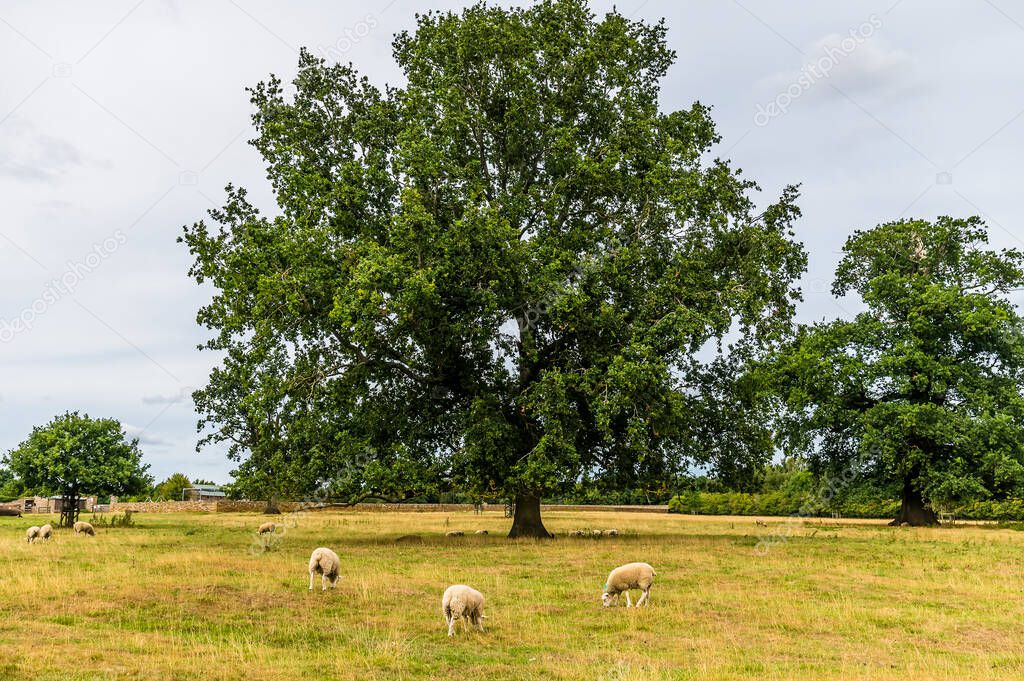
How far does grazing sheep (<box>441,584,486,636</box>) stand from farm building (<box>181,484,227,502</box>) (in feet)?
254

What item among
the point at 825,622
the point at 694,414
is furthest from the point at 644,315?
the point at 825,622

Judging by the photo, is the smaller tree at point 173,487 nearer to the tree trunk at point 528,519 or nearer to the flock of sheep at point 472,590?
the tree trunk at point 528,519

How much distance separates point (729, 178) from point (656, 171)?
4.78 metres

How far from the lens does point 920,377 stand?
44.6 meters

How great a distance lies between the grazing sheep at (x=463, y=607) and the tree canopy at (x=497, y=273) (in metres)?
14.1

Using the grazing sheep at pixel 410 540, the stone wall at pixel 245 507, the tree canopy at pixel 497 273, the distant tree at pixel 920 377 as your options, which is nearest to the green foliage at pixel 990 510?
the distant tree at pixel 920 377

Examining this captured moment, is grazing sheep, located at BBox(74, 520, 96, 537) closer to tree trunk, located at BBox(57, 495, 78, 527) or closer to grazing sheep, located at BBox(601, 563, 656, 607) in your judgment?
tree trunk, located at BBox(57, 495, 78, 527)

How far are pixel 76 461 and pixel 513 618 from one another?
126 feet

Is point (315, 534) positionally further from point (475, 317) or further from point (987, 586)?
point (987, 586)

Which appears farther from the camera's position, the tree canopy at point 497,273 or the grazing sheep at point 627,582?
the tree canopy at point 497,273

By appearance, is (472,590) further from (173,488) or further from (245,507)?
(173,488)

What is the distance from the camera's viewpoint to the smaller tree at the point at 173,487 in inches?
3671

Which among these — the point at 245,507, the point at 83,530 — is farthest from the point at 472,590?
the point at 245,507

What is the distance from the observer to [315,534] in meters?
41.0
